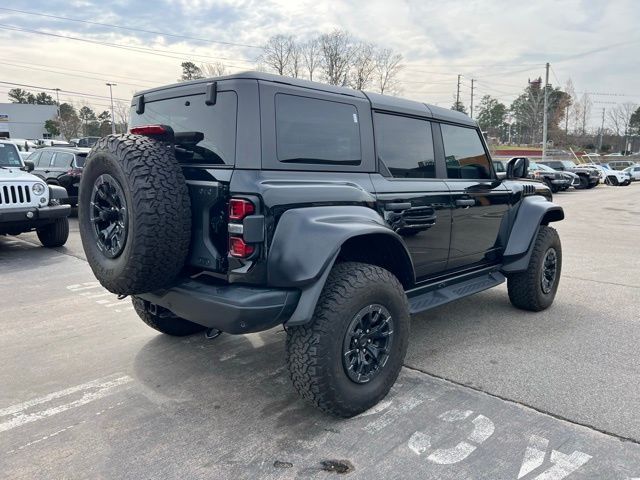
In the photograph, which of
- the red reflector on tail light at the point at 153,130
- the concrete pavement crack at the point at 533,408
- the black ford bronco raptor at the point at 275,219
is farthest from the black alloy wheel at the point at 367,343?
the red reflector on tail light at the point at 153,130

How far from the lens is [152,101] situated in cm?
343

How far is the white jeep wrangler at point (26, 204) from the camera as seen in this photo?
7281 millimetres

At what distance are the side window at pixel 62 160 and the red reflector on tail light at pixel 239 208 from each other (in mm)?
10818

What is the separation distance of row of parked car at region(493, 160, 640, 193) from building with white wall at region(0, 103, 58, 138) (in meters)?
73.4

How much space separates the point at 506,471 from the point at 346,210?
5.34 ft

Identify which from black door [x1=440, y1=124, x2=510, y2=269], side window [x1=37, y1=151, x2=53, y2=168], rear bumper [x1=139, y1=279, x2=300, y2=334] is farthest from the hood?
black door [x1=440, y1=124, x2=510, y2=269]

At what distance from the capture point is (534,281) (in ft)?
15.4

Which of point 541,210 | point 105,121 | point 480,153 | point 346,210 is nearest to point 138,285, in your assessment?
point 346,210

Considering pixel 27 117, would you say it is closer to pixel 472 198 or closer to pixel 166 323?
pixel 166 323

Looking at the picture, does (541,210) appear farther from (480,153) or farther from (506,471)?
(506,471)

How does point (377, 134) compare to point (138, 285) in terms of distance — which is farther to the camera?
point (377, 134)

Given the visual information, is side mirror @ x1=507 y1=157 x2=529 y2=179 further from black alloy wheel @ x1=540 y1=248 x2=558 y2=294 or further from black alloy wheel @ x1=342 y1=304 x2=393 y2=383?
black alloy wheel @ x1=342 y1=304 x2=393 y2=383

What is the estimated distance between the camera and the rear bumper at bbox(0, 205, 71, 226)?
7.16 m

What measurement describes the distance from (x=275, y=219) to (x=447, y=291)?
1997mm
